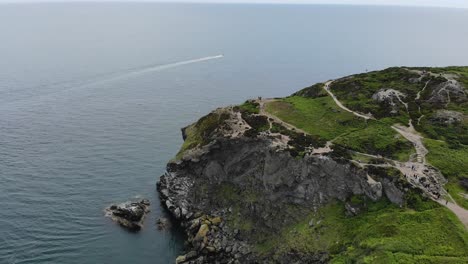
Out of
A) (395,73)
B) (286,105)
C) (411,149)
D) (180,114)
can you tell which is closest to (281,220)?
(411,149)

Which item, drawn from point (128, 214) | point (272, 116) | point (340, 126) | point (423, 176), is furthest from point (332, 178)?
point (128, 214)

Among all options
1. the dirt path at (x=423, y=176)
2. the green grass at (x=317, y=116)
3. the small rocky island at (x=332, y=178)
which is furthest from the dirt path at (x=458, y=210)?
the green grass at (x=317, y=116)

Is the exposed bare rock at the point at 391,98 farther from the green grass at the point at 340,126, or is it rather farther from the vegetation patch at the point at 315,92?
the vegetation patch at the point at 315,92

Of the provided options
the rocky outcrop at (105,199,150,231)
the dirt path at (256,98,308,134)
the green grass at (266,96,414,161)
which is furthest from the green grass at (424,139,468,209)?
the rocky outcrop at (105,199,150,231)

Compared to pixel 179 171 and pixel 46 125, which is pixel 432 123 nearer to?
pixel 179 171

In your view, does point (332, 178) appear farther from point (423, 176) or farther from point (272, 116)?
point (272, 116)

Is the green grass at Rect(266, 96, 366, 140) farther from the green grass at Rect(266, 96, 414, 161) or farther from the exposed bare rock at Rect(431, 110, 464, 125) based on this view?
the exposed bare rock at Rect(431, 110, 464, 125)
